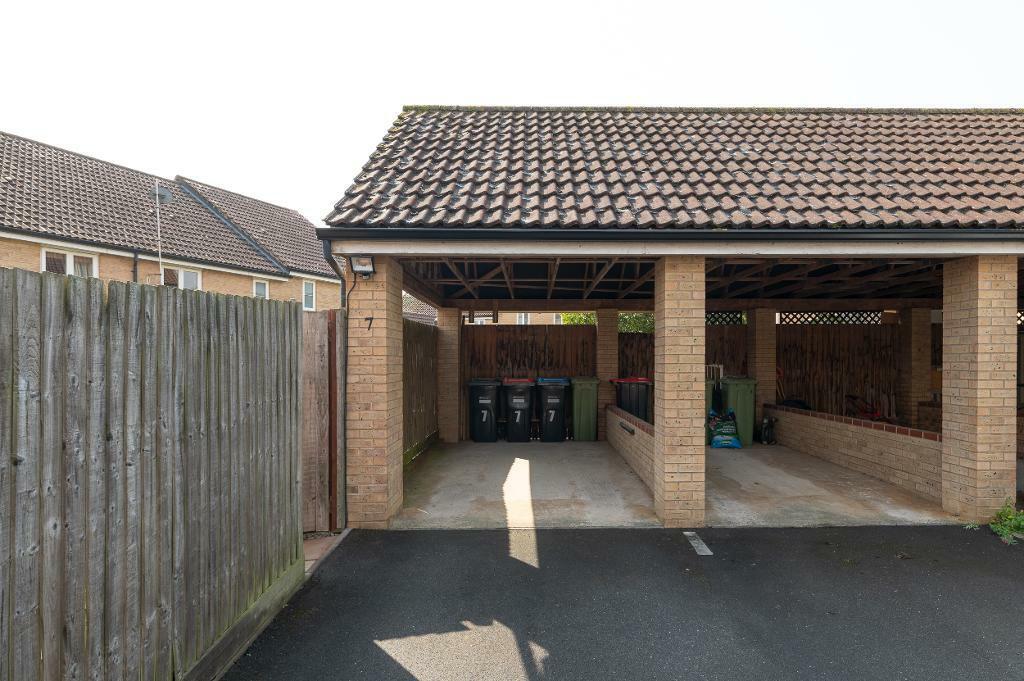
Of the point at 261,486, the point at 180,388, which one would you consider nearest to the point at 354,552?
the point at 261,486

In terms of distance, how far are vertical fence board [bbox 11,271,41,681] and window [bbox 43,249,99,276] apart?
14869 mm

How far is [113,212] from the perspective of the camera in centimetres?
1482

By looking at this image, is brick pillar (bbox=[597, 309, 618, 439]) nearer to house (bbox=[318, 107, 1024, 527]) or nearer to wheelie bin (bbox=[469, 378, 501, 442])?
house (bbox=[318, 107, 1024, 527])

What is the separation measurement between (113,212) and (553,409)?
1546 centimetres

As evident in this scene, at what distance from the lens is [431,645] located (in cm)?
296

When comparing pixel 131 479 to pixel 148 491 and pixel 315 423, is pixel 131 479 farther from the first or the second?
pixel 315 423

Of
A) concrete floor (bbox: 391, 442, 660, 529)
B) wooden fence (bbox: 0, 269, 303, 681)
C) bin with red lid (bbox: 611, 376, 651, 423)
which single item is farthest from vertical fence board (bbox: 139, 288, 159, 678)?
bin with red lid (bbox: 611, 376, 651, 423)

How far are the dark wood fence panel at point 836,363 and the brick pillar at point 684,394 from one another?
5860 mm

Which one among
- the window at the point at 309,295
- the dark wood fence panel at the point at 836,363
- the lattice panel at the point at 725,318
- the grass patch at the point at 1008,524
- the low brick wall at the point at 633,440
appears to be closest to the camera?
the grass patch at the point at 1008,524

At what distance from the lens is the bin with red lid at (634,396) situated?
7953 mm

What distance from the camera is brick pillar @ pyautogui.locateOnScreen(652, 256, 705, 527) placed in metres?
4.77

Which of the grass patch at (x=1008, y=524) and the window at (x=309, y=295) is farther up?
the window at (x=309, y=295)

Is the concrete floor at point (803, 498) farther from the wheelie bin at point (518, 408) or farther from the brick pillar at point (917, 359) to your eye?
the brick pillar at point (917, 359)

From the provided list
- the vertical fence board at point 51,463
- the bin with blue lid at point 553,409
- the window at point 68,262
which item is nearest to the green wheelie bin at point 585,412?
the bin with blue lid at point 553,409
